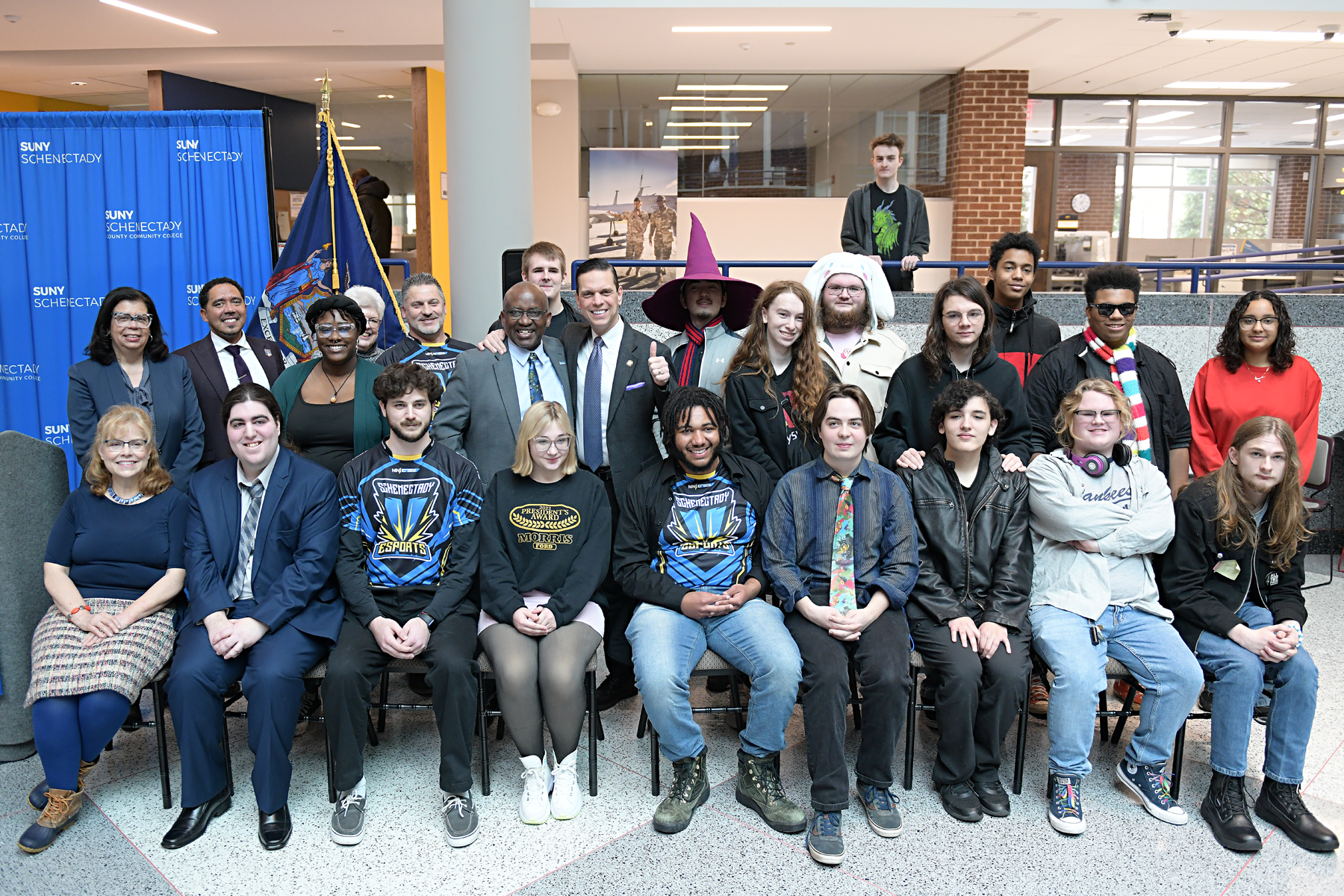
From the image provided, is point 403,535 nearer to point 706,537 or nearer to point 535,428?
point 535,428

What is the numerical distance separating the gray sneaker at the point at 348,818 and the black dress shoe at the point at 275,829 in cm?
14

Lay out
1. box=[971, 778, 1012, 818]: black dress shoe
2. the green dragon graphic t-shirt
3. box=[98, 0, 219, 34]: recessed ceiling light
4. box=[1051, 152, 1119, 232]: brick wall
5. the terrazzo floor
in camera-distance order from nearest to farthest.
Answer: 1. the terrazzo floor
2. box=[971, 778, 1012, 818]: black dress shoe
3. the green dragon graphic t-shirt
4. box=[98, 0, 219, 34]: recessed ceiling light
5. box=[1051, 152, 1119, 232]: brick wall

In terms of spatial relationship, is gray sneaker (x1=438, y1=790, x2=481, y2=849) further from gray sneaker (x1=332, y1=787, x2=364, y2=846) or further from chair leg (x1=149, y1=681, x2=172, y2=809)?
chair leg (x1=149, y1=681, x2=172, y2=809)

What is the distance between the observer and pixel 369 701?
287 cm

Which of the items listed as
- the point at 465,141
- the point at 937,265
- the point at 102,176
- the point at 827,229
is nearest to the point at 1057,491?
the point at 937,265

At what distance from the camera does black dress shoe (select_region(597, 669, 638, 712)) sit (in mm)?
3508

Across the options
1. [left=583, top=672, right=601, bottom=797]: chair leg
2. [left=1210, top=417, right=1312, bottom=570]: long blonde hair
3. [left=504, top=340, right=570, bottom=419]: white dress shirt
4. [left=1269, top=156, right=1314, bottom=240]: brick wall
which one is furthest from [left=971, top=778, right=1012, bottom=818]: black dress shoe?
[left=1269, top=156, right=1314, bottom=240]: brick wall

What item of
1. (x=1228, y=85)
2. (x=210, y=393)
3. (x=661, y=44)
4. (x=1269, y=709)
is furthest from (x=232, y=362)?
(x=1228, y=85)

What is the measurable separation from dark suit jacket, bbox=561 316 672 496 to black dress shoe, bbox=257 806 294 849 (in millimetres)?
1537

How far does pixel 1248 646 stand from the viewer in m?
2.87

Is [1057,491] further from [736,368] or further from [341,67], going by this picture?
[341,67]

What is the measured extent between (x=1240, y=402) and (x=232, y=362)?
4.22 m

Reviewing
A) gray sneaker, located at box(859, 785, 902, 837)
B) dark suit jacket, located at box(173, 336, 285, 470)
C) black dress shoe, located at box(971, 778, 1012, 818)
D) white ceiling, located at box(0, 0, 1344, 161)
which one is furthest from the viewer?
white ceiling, located at box(0, 0, 1344, 161)

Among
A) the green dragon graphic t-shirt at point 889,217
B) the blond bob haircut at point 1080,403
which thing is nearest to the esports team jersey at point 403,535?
the blond bob haircut at point 1080,403
